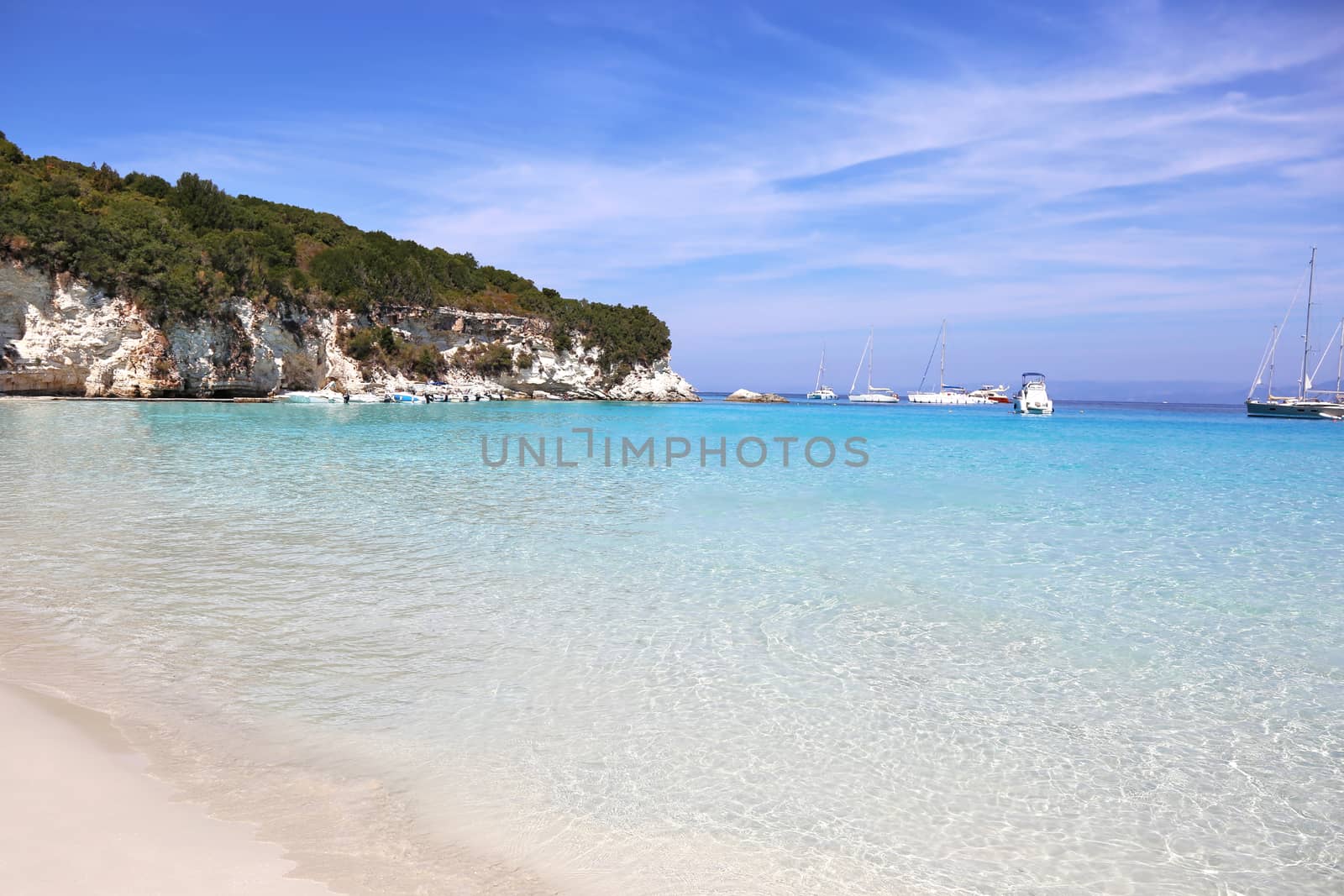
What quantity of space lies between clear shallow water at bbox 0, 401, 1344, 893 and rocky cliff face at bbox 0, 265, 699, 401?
42003 millimetres

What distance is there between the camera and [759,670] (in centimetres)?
560

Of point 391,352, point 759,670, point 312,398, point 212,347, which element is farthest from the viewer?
point 391,352

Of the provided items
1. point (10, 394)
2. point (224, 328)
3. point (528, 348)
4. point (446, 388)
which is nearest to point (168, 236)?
point (224, 328)

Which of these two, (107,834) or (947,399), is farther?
(947,399)

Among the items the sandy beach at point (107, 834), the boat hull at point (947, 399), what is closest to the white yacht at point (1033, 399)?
the boat hull at point (947, 399)

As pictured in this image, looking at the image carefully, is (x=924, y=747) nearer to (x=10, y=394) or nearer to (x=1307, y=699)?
(x=1307, y=699)

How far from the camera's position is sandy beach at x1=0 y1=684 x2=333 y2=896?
2.78m

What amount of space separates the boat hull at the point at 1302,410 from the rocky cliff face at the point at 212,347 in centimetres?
6910

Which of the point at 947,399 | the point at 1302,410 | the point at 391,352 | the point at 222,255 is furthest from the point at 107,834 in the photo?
the point at 947,399

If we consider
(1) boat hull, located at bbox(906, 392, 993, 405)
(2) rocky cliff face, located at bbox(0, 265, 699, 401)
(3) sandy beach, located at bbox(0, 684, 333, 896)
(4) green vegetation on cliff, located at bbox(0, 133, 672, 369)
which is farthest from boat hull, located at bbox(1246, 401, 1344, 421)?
(3) sandy beach, located at bbox(0, 684, 333, 896)

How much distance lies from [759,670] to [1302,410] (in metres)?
80.0

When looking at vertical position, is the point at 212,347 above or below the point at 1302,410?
above

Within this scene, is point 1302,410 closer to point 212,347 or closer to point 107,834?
point 107,834

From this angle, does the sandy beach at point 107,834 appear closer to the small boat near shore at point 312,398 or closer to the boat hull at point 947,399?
the small boat near shore at point 312,398
